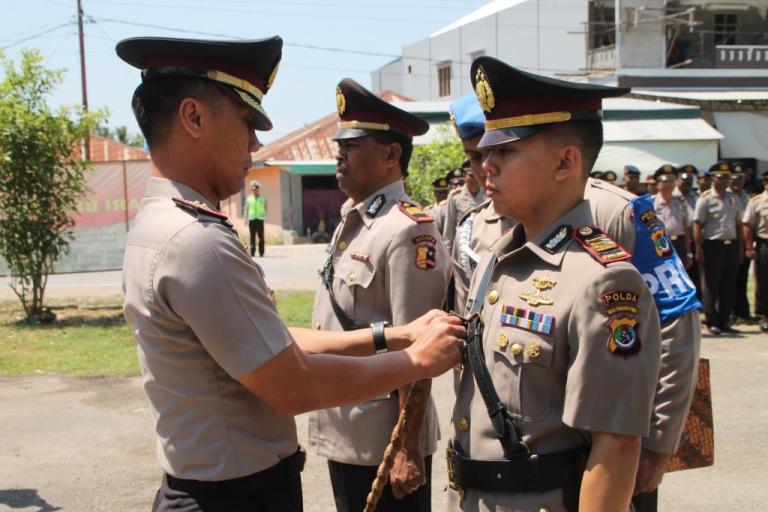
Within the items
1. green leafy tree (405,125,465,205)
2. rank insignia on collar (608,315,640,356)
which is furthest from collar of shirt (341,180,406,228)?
green leafy tree (405,125,465,205)

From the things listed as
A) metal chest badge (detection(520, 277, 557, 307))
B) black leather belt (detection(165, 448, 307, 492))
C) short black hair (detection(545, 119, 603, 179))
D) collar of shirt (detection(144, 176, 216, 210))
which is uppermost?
short black hair (detection(545, 119, 603, 179))

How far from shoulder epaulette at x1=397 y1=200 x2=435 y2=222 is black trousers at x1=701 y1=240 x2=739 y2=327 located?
7.76m

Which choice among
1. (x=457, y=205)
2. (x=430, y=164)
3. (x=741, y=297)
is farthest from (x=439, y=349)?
(x=430, y=164)

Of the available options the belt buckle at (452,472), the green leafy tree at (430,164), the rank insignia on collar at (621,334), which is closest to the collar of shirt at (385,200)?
the belt buckle at (452,472)

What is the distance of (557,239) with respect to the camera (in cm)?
209

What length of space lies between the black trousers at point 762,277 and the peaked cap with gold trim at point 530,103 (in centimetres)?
912

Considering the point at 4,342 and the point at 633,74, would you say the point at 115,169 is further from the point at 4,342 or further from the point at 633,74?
the point at 633,74

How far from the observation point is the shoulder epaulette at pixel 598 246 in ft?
6.42

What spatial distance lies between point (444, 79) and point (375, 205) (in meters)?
34.8

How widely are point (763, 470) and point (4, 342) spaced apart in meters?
8.21

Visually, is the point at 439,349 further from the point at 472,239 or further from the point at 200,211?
the point at 472,239

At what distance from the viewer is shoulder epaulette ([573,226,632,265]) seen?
196 cm

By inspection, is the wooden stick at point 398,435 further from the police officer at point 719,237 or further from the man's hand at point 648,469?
the police officer at point 719,237

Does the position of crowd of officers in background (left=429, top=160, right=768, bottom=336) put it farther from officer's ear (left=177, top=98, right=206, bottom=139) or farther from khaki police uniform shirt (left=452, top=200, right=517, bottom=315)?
officer's ear (left=177, top=98, right=206, bottom=139)
